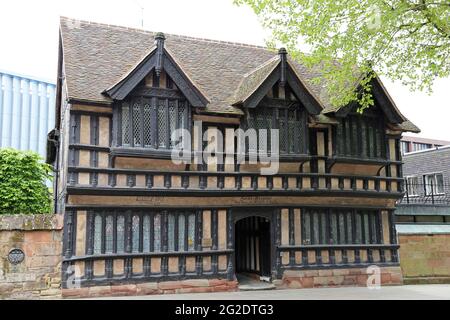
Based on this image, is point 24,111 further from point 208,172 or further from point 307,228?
point 307,228

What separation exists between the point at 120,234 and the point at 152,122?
3.27 meters

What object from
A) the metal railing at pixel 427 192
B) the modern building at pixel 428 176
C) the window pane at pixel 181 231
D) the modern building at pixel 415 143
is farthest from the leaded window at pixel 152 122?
the modern building at pixel 415 143

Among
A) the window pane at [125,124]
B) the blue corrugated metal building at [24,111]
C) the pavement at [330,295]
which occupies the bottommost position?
the pavement at [330,295]

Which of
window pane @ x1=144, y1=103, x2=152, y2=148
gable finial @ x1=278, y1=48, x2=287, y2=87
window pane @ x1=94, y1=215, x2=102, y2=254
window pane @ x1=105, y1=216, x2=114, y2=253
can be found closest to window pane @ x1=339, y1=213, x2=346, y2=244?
gable finial @ x1=278, y1=48, x2=287, y2=87

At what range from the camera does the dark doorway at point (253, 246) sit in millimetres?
14812

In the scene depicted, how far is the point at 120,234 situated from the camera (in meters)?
12.4

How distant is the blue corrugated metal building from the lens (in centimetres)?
5834

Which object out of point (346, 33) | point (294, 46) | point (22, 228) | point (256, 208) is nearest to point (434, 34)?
point (346, 33)

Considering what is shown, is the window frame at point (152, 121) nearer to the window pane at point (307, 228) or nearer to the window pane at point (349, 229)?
the window pane at point (307, 228)

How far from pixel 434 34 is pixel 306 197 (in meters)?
6.07

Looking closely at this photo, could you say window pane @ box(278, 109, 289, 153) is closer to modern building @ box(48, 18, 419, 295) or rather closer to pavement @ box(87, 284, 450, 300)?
modern building @ box(48, 18, 419, 295)

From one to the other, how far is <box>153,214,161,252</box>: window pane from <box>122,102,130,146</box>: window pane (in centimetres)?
237

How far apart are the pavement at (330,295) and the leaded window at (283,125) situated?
4.24 metres

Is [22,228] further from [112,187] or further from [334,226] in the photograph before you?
[334,226]
